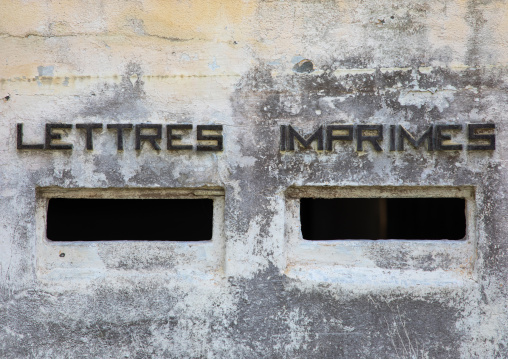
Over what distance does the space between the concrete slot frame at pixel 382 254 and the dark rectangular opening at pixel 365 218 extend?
7.98 ft

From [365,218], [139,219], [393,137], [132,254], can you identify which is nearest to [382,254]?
[393,137]

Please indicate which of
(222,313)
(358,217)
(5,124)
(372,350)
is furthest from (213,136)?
(358,217)

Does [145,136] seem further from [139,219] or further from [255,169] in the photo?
[139,219]

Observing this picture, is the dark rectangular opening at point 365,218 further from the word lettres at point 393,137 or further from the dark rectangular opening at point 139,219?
the word lettres at point 393,137

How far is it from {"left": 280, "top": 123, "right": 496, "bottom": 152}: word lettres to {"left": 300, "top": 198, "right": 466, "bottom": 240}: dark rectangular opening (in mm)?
2537

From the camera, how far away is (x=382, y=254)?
110 inches

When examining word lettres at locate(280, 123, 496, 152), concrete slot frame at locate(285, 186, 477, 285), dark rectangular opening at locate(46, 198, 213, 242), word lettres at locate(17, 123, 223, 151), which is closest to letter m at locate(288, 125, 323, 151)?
word lettres at locate(280, 123, 496, 152)

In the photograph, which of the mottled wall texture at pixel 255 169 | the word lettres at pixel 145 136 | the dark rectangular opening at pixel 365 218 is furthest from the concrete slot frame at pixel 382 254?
the dark rectangular opening at pixel 365 218

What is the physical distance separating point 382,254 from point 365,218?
3692 mm

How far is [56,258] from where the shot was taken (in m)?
2.85

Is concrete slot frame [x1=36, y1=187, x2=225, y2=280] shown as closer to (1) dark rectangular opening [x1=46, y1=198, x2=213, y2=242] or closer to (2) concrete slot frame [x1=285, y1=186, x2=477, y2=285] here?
(2) concrete slot frame [x1=285, y1=186, x2=477, y2=285]

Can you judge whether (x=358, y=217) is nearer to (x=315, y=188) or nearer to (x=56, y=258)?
(x=315, y=188)

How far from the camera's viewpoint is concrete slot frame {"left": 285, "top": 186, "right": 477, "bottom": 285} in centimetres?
276

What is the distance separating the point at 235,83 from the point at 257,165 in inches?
18.4
